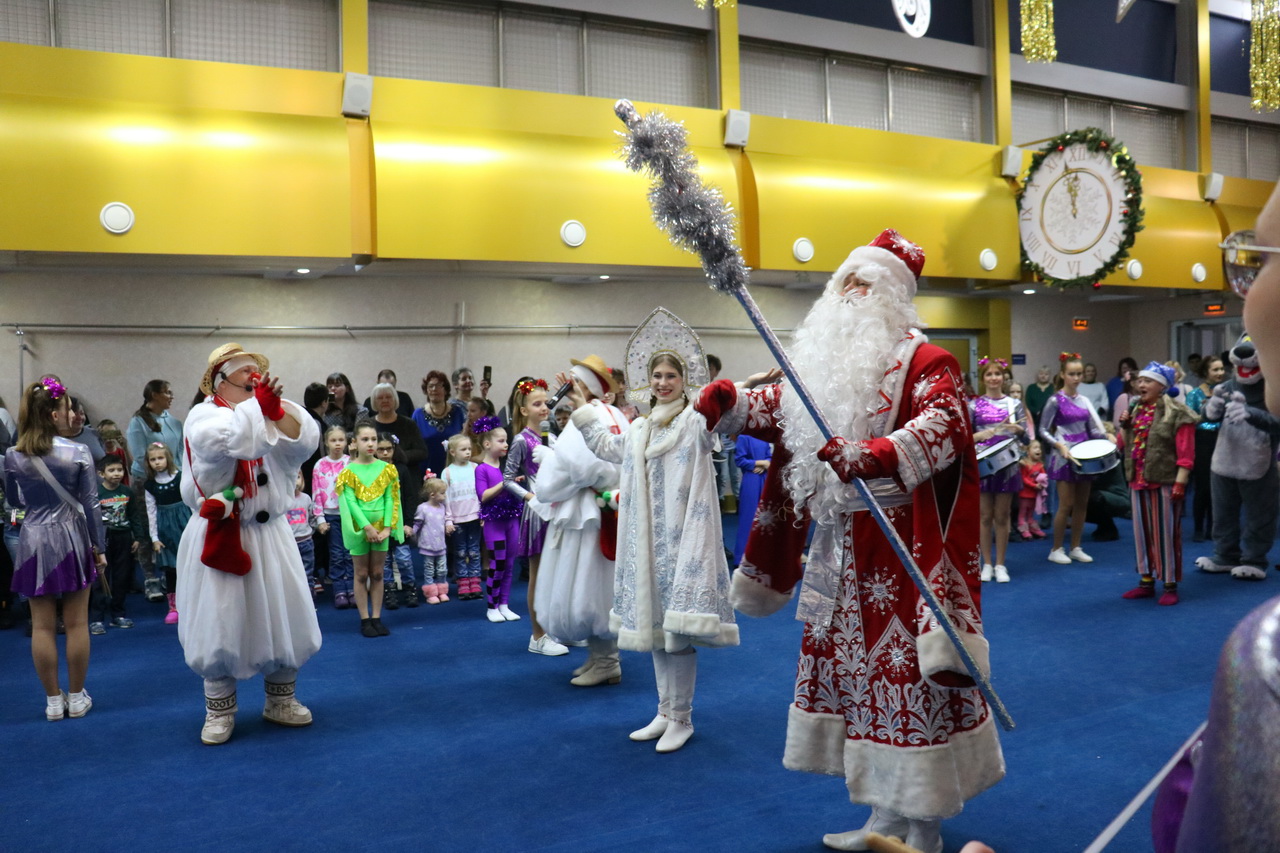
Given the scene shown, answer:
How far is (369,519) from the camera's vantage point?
6.74 meters

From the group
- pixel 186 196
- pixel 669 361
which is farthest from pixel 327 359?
pixel 669 361

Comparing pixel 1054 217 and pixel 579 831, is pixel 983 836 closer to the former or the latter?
pixel 579 831

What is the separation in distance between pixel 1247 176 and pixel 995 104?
5.79m

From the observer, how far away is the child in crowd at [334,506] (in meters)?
7.41

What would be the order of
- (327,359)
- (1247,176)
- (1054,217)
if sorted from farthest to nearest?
1. (1247,176)
2. (1054,217)
3. (327,359)

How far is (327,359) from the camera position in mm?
10914

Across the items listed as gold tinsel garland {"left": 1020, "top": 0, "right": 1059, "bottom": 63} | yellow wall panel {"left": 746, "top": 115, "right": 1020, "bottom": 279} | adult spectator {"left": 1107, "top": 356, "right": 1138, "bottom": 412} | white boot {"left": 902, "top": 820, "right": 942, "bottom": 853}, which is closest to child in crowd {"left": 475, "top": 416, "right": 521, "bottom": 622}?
white boot {"left": 902, "top": 820, "right": 942, "bottom": 853}

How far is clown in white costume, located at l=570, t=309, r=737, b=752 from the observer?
438 centimetres

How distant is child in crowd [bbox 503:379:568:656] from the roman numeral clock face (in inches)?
334

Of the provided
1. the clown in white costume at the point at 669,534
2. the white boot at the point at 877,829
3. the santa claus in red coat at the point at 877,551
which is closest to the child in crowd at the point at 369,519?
the clown in white costume at the point at 669,534

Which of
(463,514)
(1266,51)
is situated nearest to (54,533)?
(463,514)

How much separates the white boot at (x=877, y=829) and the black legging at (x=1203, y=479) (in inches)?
308

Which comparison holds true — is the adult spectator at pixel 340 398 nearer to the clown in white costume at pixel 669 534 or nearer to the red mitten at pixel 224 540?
the red mitten at pixel 224 540

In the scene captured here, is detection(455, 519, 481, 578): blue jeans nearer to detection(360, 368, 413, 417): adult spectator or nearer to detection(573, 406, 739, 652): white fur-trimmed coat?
detection(360, 368, 413, 417): adult spectator
